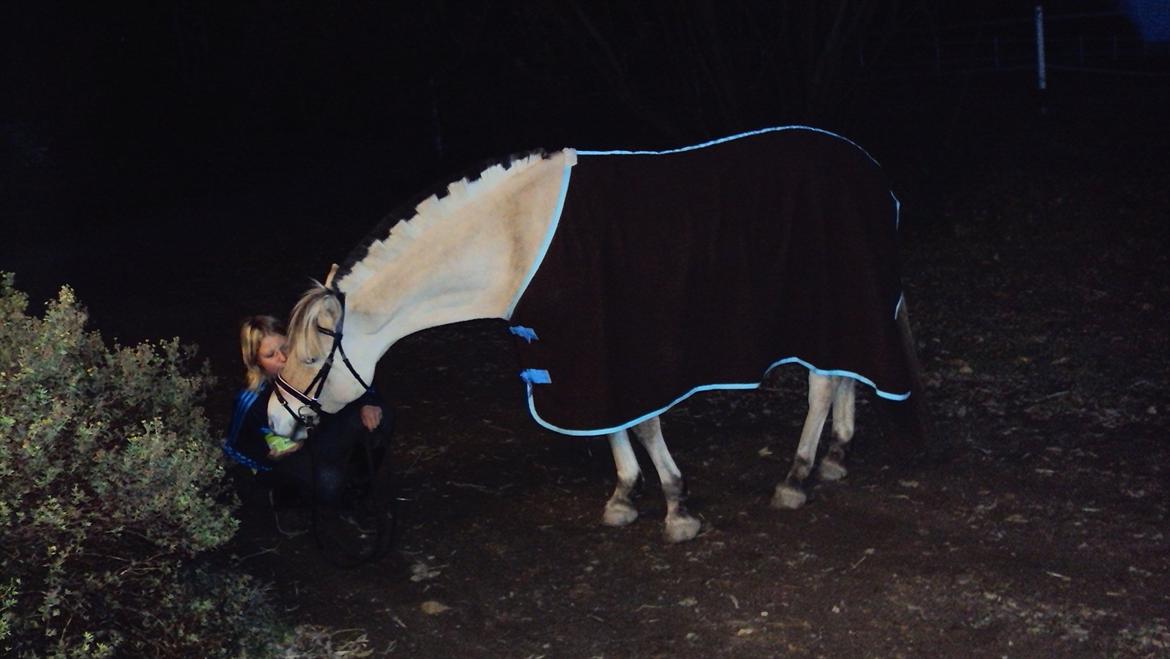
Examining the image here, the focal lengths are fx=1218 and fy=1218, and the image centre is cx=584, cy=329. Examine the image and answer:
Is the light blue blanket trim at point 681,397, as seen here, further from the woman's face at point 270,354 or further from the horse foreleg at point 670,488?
the woman's face at point 270,354

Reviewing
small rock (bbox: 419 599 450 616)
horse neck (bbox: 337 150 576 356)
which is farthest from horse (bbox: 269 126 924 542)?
small rock (bbox: 419 599 450 616)

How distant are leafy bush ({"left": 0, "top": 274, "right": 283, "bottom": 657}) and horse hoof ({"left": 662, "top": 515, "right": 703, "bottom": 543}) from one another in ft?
4.48

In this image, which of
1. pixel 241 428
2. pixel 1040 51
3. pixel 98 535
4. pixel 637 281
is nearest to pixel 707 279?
pixel 637 281

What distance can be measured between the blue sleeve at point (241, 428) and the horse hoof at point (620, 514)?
1233mm

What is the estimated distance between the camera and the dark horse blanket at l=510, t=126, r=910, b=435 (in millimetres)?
3973

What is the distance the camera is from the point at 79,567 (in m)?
3.59

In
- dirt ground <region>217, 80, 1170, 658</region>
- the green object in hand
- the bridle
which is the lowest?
dirt ground <region>217, 80, 1170, 658</region>

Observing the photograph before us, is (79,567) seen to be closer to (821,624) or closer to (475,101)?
(821,624)

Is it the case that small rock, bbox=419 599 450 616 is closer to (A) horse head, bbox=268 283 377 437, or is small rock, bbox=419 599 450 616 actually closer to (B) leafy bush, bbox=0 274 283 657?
(B) leafy bush, bbox=0 274 283 657

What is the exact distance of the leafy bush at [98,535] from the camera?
3.38 meters

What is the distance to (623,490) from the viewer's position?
14.6ft

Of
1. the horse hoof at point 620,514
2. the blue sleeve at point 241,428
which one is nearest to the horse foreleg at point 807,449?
the horse hoof at point 620,514

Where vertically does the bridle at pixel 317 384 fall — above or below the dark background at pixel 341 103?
below

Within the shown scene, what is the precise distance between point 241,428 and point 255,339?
0.32 m
